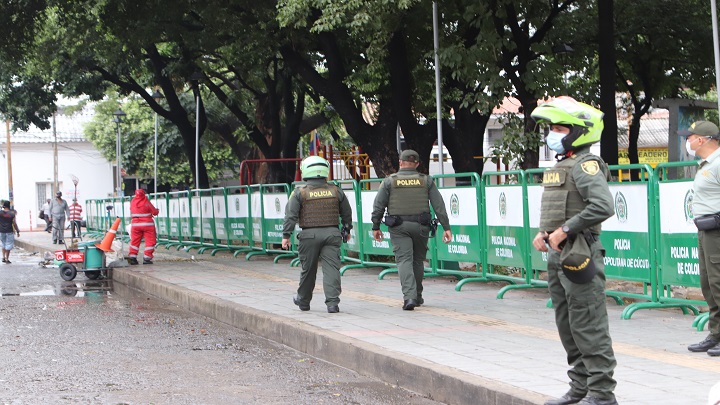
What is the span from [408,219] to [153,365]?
3.61 meters

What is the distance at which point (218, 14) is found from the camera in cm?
2136

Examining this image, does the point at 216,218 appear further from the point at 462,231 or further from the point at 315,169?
the point at 315,169

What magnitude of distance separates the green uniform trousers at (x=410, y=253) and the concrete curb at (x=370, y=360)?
142cm

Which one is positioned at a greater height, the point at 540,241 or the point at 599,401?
the point at 540,241

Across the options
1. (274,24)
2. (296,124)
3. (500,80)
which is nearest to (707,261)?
(500,80)

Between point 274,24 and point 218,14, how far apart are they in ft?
4.65

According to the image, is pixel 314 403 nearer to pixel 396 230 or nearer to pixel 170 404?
pixel 170 404

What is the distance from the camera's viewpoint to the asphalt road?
7641 mm

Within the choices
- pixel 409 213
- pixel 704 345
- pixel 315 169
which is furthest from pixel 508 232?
pixel 704 345

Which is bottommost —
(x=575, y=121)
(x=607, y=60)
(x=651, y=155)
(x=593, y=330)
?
(x=593, y=330)

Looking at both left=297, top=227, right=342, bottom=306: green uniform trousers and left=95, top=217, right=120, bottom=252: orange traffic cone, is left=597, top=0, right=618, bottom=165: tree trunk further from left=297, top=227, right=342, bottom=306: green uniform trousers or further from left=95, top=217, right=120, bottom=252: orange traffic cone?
left=297, top=227, right=342, bottom=306: green uniform trousers

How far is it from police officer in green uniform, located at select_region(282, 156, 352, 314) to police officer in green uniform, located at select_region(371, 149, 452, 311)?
0.45 m

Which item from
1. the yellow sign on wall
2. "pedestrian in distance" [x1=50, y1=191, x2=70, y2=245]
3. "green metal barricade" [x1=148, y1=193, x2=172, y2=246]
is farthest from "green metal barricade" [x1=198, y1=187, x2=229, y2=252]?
the yellow sign on wall

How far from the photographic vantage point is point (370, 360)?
8539mm
